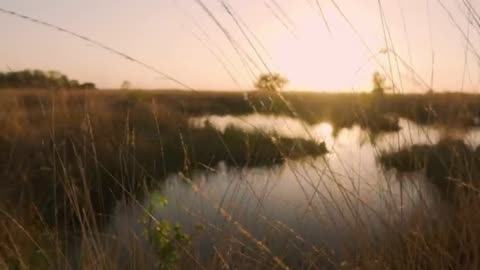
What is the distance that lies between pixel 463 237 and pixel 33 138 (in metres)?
6.89

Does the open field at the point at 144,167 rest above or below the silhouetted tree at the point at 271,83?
below

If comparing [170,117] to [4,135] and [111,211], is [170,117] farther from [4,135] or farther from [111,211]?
[111,211]

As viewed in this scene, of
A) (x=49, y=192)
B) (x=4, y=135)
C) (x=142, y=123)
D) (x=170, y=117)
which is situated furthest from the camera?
(x=170, y=117)

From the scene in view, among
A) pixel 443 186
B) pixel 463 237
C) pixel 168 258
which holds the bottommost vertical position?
pixel 443 186

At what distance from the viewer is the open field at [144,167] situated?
1771mm

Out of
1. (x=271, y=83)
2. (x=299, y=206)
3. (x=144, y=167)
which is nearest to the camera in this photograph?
(x=271, y=83)

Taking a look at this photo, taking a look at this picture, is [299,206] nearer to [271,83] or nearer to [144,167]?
[271,83]

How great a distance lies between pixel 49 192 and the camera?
558cm

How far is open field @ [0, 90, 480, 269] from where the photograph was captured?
1771 millimetres

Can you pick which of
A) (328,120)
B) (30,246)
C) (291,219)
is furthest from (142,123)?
(328,120)

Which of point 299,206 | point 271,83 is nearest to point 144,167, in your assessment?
point 299,206

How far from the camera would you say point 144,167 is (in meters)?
7.26

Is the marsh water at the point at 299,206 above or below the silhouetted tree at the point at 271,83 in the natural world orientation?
below

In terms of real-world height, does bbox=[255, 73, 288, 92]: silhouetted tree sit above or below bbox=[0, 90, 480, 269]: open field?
above
